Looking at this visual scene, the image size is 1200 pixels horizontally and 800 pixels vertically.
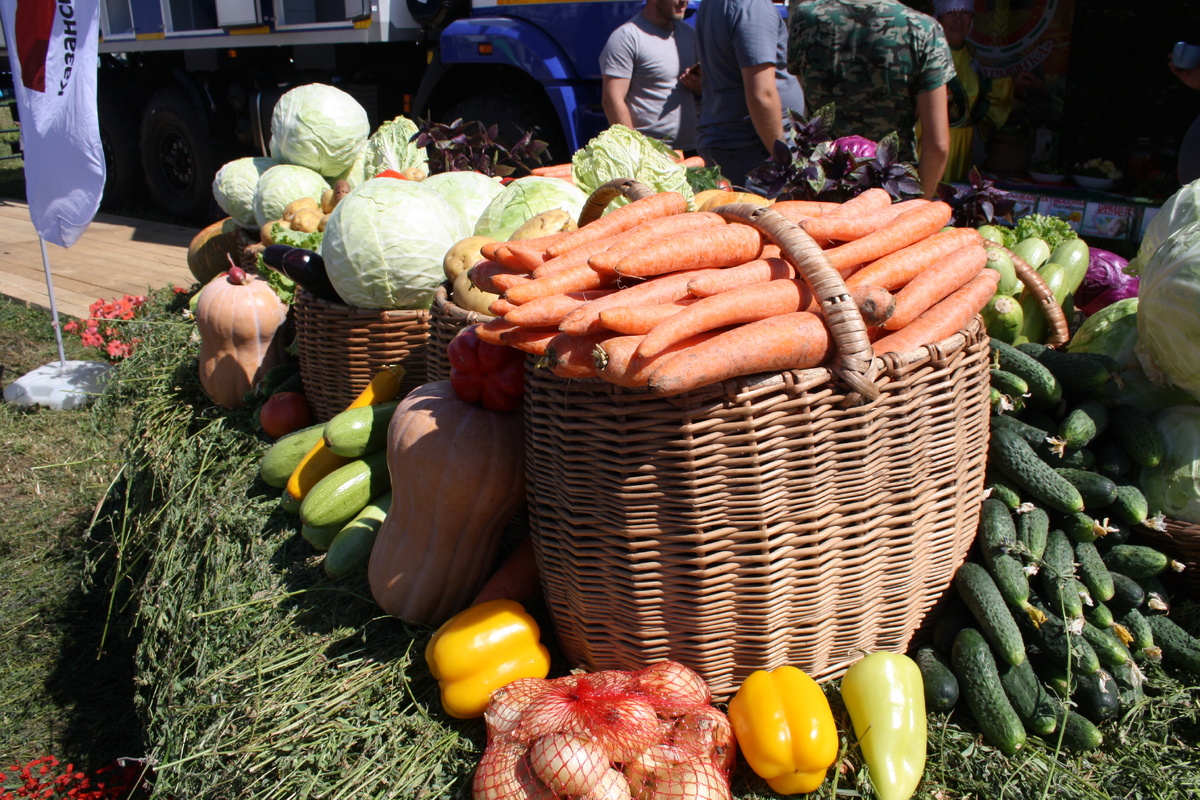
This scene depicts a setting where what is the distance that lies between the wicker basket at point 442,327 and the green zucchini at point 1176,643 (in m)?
1.77

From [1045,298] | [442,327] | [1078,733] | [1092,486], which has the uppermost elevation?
[1045,298]

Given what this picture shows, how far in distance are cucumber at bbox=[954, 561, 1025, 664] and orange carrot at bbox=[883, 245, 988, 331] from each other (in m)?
0.62

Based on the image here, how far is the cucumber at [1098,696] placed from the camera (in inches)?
67.6

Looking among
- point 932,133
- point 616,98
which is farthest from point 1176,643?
point 616,98

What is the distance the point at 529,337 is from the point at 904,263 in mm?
848

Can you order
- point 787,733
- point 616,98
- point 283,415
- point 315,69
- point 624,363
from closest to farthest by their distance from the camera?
point 624,363, point 787,733, point 283,415, point 616,98, point 315,69

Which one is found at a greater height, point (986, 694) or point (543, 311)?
point (543, 311)

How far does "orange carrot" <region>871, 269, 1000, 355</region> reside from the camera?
1.64 metres

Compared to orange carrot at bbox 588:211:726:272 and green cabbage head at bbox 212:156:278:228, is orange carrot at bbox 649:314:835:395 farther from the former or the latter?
green cabbage head at bbox 212:156:278:228

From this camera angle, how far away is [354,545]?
87.4 inches

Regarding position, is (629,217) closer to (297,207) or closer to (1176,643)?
(1176,643)

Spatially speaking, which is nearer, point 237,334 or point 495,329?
point 495,329

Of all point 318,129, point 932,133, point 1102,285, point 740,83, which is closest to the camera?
point 1102,285

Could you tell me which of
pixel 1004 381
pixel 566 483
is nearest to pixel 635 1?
pixel 1004 381
